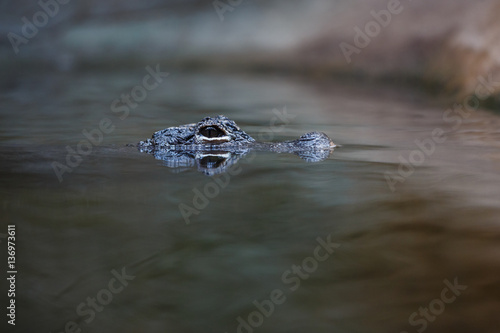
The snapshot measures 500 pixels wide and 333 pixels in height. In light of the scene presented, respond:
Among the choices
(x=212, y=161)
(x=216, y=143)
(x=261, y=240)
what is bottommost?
(x=261, y=240)

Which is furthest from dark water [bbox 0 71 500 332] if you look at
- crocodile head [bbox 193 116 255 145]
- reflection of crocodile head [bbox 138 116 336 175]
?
crocodile head [bbox 193 116 255 145]

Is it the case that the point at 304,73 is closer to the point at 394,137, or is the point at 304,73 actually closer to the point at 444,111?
the point at 444,111

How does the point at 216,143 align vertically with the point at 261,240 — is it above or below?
above

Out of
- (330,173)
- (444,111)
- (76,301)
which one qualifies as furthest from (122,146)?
(444,111)

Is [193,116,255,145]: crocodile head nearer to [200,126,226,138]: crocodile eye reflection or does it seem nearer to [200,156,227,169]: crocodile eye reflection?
[200,126,226,138]: crocodile eye reflection

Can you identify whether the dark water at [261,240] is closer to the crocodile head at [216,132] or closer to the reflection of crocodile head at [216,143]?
the reflection of crocodile head at [216,143]

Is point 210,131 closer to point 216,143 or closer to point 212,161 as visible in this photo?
point 216,143

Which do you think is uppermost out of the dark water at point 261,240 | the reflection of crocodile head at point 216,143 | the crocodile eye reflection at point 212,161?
the reflection of crocodile head at point 216,143

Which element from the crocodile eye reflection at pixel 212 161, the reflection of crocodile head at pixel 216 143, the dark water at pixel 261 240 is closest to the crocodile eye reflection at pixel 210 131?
the reflection of crocodile head at pixel 216 143

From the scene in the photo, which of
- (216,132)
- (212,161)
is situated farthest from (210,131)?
(212,161)

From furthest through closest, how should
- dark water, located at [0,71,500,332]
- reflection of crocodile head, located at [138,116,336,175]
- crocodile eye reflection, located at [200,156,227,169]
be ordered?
1. reflection of crocodile head, located at [138,116,336,175]
2. crocodile eye reflection, located at [200,156,227,169]
3. dark water, located at [0,71,500,332]
